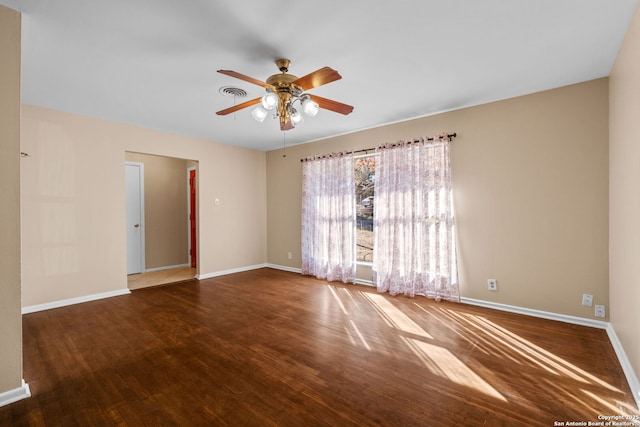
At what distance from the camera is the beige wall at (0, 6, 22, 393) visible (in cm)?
183

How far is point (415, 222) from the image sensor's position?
161 inches

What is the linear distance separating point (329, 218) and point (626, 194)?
146 inches

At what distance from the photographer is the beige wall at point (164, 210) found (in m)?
6.02

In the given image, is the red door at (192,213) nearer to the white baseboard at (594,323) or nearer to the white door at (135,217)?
Result: the white door at (135,217)

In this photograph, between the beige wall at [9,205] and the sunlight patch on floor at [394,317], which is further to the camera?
the sunlight patch on floor at [394,317]

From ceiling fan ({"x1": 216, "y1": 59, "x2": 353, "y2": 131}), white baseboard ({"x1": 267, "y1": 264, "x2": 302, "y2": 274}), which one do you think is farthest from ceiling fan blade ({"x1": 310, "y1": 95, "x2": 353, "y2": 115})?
white baseboard ({"x1": 267, "y1": 264, "x2": 302, "y2": 274})

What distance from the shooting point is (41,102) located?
351 cm

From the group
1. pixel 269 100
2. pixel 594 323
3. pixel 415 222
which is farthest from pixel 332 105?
pixel 594 323

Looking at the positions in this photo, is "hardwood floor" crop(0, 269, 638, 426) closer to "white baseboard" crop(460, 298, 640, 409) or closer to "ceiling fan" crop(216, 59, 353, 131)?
"white baseboard" crop(460, 298, 640, 409)

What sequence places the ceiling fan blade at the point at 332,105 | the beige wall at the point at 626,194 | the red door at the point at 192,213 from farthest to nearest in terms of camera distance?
the red door at the point at 192,213 → the ceiling fan blade at the point at 332,105 → the beige wall at the point at 626,194

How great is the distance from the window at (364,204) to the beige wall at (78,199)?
283 cm

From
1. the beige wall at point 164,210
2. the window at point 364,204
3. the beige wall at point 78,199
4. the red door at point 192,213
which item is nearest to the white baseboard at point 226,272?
the beige wall at point 78,199

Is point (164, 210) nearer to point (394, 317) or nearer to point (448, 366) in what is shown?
point (394, 317)

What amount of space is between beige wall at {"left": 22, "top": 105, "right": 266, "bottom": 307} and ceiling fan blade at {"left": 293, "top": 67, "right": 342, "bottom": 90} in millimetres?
3462
